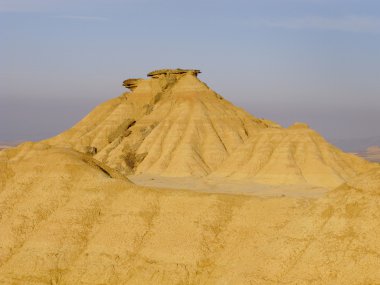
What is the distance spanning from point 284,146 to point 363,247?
198 feet

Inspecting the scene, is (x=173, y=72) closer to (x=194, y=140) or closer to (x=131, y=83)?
(x=131, y=83)

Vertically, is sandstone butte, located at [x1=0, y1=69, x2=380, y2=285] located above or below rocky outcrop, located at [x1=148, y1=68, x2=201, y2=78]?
above

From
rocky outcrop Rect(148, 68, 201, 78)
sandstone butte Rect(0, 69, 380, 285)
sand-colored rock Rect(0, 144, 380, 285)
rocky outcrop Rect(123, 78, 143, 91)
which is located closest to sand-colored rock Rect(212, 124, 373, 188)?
rocky outcrop Rect(148, 68, 201, 78)

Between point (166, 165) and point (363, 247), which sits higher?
point (363, 247)

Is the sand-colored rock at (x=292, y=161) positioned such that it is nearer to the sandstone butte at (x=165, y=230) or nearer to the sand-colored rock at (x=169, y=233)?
the sandstone butte at (x=165, y=230)

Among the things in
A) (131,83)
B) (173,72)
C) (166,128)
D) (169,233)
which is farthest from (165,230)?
(131,83)

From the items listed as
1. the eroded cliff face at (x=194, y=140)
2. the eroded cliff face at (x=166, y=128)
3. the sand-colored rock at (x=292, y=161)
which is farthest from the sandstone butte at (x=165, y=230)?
the eroded cliff face at (x=166, y=128)

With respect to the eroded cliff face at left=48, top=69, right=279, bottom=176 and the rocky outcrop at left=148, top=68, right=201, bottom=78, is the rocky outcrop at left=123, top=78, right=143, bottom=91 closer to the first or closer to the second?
the eroded cliff face at left=48, top=69, right=279, bottom=176

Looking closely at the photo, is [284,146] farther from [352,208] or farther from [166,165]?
[352,208]

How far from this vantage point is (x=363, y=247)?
26516 millimetres

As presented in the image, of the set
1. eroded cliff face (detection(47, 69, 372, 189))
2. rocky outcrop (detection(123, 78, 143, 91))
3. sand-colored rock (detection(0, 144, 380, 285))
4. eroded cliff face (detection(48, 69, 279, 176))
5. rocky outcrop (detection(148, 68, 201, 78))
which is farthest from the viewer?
rocky outcrop (detection(123, 78, 143, 91))

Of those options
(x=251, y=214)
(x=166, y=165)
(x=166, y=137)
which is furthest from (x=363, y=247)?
(x=166, y=137)

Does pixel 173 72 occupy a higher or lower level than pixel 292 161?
higher

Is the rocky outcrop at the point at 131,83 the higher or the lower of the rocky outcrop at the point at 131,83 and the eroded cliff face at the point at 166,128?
the higher
